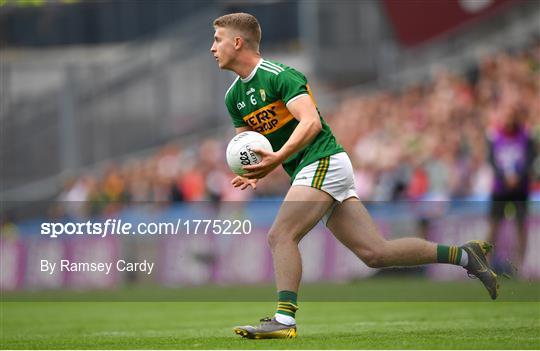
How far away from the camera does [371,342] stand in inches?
363

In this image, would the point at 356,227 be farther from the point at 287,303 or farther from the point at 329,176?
the point at 287,303

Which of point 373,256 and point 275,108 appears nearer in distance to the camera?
point 275,108

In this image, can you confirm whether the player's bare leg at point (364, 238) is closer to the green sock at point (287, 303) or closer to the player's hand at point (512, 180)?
the green sock at point (287, 303)

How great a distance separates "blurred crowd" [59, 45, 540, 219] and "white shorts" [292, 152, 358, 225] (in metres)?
7.88

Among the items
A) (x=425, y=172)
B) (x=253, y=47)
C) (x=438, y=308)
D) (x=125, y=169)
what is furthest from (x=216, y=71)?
(x=253, y=47)

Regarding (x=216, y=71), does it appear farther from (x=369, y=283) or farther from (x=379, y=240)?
(x=379, y=240)

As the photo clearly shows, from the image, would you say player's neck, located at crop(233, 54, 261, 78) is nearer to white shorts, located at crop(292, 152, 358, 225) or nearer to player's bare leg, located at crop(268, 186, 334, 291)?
white shorts, located at crop(292, 152, 358, 225)

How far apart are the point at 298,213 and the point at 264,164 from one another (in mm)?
481

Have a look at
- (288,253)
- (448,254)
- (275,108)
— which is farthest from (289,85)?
(448,254)

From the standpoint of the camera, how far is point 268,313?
1329 centimetres

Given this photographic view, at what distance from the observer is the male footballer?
9414mm

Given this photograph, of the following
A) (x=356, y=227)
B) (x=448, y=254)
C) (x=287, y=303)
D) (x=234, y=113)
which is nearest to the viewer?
(x=287, y=303)

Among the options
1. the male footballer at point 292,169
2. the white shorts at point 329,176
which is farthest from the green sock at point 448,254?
the white shorts at point 329,176

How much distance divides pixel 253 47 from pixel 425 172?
10.4 m
